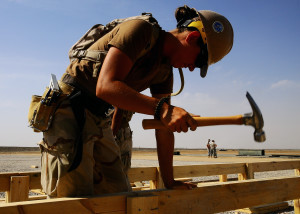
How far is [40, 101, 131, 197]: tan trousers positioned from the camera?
1949 millimetres

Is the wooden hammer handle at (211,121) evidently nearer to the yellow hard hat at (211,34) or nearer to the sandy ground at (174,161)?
the yellow hard hat at (211,34)

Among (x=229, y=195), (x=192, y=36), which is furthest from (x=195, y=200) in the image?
(x=192, y=36)

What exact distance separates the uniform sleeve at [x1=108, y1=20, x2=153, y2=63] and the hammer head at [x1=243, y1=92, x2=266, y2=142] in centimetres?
83

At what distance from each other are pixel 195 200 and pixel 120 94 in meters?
0.97

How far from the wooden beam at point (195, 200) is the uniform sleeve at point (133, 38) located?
35.7 inches

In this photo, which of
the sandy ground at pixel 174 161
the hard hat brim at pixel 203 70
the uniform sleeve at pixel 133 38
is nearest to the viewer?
the uniform sleeve at pixel 133 38

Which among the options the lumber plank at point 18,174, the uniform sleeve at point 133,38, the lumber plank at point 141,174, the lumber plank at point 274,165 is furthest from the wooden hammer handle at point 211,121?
the lumber plank at point 274,165

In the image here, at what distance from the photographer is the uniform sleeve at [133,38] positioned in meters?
1.73

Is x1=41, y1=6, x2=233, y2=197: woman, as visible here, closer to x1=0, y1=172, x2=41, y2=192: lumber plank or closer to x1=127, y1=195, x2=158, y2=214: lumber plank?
x1=127, y1=195, x2=158, y2=214: lumber plank

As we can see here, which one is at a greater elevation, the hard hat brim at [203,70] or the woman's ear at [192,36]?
the woman's ear at [192,36]

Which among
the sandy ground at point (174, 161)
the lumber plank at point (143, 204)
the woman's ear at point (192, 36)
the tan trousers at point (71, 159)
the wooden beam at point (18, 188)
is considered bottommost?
the sandy ground at point (174, 161)

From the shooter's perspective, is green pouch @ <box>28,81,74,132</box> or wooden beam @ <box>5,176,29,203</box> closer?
green pouch @ <box>28,81,74,132</box>

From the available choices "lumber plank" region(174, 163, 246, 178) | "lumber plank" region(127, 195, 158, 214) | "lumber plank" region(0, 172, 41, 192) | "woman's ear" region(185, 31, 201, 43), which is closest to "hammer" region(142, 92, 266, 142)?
"lumber plank" region(127, 195, 158, 214)

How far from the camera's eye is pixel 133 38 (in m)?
1.77
